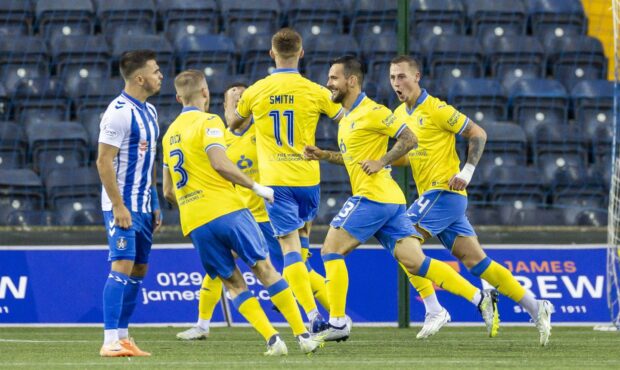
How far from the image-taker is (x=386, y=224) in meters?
9.25

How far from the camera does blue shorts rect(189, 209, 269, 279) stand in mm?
7684

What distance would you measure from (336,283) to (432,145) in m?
1.47

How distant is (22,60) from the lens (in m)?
14.7

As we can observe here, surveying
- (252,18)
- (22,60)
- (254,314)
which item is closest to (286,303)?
(254,314)

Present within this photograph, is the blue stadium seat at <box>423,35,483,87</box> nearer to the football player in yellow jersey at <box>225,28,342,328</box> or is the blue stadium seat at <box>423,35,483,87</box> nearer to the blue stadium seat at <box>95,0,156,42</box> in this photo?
the blue stadium seat at <box>95,0,156,42</box>

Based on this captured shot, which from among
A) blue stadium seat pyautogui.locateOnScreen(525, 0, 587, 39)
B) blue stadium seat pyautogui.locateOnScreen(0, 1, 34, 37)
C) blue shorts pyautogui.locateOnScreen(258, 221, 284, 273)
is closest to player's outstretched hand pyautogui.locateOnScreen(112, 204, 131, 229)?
blue shorts pyautogui.locateOnScreen(258, 221, 284, 273)

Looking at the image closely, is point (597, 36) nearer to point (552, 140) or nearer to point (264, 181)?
point (552, 140)

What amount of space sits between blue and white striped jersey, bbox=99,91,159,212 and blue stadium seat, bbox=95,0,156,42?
7566 mm

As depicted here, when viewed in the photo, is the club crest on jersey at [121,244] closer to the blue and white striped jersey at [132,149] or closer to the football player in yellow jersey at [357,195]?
the blue and white striped jersey at [132,149]

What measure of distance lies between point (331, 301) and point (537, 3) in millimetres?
8656

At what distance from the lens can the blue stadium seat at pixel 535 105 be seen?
14.7 metres

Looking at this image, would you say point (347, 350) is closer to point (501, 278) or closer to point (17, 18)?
point (501, 278)

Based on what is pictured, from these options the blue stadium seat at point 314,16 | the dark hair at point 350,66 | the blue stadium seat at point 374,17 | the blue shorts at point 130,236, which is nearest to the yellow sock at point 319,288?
the dark hair at point 350,66

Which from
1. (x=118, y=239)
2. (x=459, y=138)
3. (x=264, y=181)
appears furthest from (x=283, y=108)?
(x=459, y=138)
